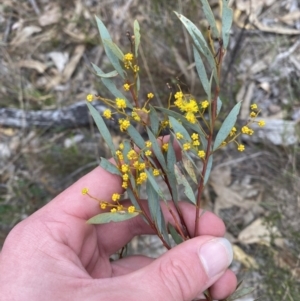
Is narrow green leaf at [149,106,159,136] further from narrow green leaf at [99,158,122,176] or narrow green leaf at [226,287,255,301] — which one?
narrow green leaf at [226,287,255,301]

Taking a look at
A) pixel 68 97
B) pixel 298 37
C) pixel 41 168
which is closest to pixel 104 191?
pixel 41 168

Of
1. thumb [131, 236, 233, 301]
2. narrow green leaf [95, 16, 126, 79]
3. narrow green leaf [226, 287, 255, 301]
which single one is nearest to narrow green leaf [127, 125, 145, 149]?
narrow green leaf [95, 16, 126, 79]

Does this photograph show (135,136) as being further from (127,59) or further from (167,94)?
(167,94)

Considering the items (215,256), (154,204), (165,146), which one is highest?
(165,146)

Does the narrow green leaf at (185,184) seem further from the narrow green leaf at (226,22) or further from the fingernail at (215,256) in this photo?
the narrow green leaf at (226,22)

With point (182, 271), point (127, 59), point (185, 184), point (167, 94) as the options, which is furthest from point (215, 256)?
point (167, 94)

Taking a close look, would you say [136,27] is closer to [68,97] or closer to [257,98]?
[257,98]

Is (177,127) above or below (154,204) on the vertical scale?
above
